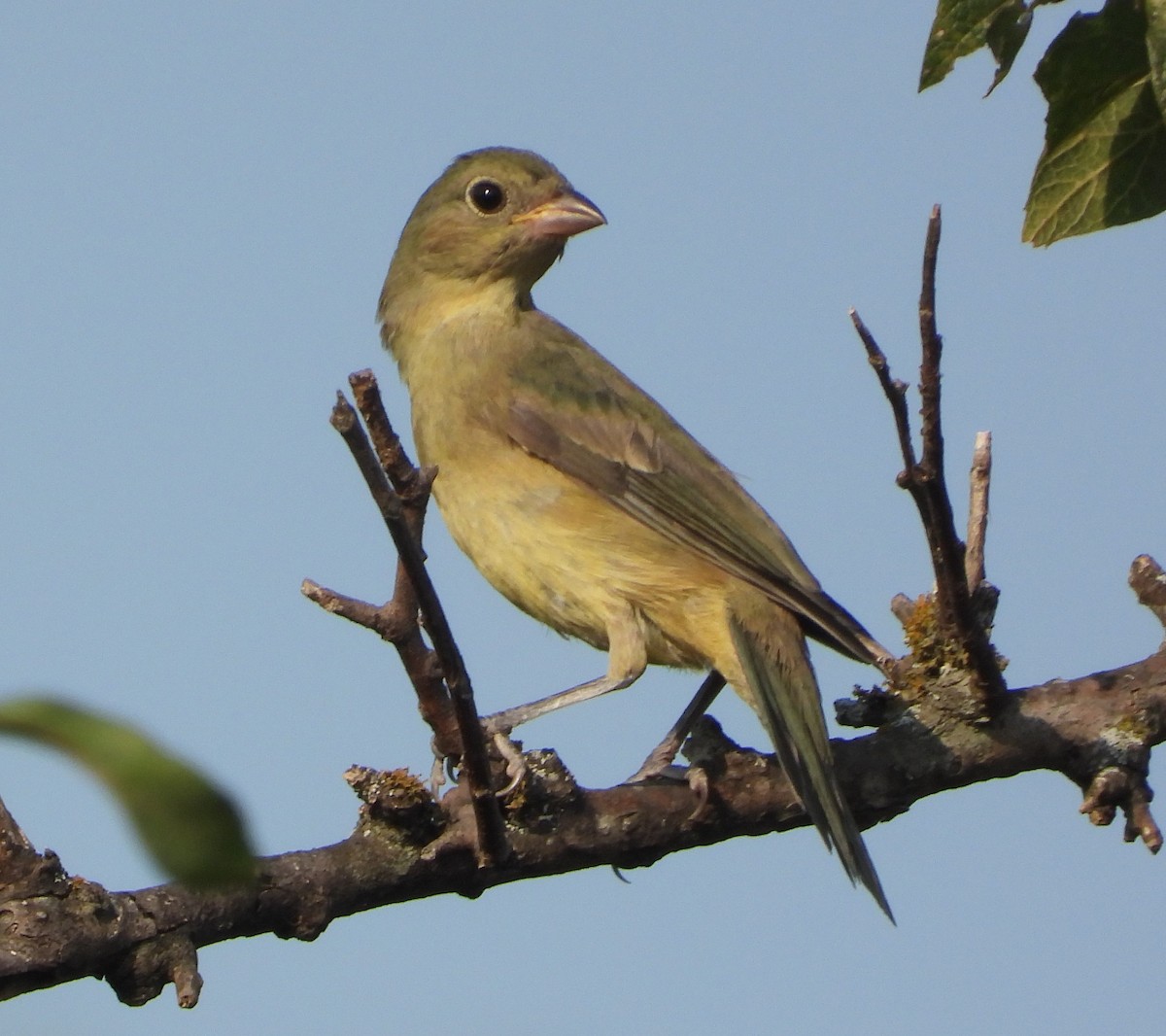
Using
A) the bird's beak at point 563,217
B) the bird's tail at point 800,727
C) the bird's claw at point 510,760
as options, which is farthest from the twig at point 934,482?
the bird's beak at point 563,217

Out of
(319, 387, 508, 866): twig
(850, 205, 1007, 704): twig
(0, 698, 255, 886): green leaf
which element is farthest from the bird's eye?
(0, 698, 255, 886): green leaf

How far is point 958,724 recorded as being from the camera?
13.8 ft

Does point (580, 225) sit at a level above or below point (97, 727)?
above

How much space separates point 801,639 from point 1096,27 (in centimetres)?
289

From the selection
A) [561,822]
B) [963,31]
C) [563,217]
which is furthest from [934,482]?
[563,217]

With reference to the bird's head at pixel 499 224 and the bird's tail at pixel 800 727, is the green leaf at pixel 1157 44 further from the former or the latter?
the bird's head at pixel 499 224

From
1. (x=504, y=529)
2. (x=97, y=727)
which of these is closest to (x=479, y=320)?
(x=504, y=529)

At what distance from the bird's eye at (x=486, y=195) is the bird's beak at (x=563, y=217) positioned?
12 centimetres

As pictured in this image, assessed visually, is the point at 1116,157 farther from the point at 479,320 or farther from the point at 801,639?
the point at 479,320

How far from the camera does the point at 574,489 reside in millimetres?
5531

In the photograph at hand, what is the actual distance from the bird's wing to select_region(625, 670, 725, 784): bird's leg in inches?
15.2

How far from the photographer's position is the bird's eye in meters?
6.50

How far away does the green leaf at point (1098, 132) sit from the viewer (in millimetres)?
2539

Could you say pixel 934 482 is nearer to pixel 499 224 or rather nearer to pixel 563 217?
pixel 563 217
